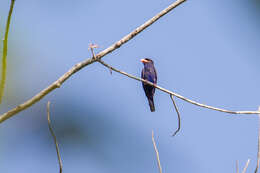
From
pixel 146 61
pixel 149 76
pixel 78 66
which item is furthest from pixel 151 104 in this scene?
pixel 78 66

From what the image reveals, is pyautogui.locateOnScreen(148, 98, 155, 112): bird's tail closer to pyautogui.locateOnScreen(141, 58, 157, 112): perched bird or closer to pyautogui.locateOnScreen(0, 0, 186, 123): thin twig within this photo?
pyautogui.locateOnScreen(141, 58, 157, 112): perched bird

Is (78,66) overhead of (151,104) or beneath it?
beneath

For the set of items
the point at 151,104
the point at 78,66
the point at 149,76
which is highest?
the point at 149,76

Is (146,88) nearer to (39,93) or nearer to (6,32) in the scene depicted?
(39,93)

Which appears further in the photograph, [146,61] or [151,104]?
[146,61]

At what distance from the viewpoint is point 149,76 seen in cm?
722

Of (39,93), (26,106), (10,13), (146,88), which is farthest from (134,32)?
(146,88)

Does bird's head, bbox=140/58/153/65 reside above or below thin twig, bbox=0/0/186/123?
above

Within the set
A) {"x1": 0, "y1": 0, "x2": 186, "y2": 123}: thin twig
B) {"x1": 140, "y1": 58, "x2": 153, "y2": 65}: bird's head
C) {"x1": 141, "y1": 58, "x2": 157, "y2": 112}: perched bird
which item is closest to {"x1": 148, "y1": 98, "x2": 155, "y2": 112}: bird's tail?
{"x1": 141, "y1": 58, "x2": 157, "y2": 112}: perched bird

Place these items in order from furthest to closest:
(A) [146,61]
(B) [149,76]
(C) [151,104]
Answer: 1. (A) [146,61]
2. (B) [149,76]
3. (C) [151,104]

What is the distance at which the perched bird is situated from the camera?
6664 mm

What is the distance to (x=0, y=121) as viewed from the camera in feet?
4.78

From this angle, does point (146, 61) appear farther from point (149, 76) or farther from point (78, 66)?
point (78, 66)

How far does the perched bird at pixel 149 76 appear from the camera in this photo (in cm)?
666
